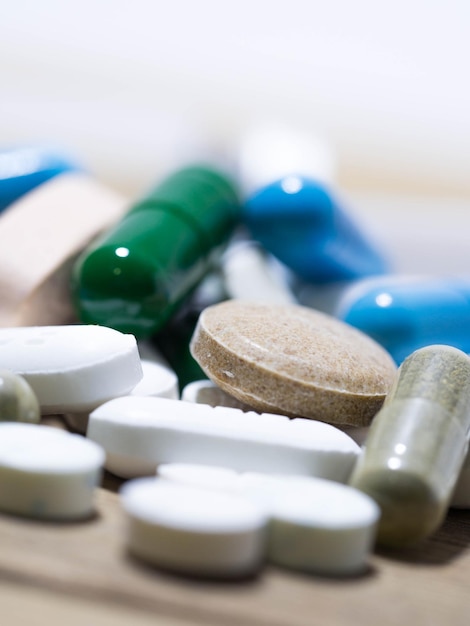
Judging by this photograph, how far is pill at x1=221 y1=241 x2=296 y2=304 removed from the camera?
1.37 m

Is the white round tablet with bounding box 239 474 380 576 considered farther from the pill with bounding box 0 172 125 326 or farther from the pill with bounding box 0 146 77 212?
the pill with bounding box 0 146 77 212

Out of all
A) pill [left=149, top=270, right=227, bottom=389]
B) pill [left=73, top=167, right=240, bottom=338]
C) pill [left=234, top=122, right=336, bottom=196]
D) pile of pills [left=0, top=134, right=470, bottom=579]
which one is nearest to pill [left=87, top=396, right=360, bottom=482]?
pile of pills [left=0, top=134, right=470, bottom=579]

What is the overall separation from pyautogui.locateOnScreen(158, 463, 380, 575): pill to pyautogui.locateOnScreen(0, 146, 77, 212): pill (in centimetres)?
97

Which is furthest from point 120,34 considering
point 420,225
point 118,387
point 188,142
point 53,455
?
point 53,455

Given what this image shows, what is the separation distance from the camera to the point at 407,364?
90 centimetres

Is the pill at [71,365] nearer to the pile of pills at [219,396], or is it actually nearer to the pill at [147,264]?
the pile of pills at [219,396]

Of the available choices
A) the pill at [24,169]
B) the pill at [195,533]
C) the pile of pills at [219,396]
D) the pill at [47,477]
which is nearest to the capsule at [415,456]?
the pile of pills at [219,396]

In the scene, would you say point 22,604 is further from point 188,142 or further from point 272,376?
point 188,142

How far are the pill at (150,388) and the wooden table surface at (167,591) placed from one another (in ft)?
0.83

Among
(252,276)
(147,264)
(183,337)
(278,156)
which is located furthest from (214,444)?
(278,156)

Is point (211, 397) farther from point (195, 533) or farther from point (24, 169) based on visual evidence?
point (24, 169)

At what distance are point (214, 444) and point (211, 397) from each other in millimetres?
205

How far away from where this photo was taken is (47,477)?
0.67m

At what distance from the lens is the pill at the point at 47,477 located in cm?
67
